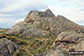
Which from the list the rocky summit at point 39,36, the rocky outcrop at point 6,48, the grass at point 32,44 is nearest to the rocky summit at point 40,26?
the rocky summit at point 39,36

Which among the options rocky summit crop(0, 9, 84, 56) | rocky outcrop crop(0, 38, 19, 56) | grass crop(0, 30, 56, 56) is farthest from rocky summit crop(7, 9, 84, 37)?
rocky outcrop crop(0, 38, 19, 56)

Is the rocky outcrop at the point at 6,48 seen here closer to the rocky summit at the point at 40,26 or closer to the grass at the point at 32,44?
the grass at the point at 32,44

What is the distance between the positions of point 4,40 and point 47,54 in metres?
42.8

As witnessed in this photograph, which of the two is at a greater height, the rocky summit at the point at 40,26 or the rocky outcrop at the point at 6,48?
the rocky summit at the point at 40,26

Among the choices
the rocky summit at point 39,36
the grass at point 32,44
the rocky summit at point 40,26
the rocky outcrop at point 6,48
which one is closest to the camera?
the rocky outcrop at point 6,48

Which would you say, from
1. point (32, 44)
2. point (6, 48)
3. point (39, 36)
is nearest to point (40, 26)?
point (39, 36)

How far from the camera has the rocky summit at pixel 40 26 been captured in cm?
10577

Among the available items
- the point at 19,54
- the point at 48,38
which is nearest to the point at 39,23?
the point at 48,38

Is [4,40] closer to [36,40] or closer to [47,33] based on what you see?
[36,40]

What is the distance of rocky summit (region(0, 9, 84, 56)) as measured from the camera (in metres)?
83.0

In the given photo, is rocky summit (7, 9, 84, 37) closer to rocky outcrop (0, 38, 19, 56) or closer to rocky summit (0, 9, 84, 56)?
rocky summit (0, 9, 84, 56)

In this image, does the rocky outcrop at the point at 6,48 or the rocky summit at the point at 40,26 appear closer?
the rocky outcrop at the point at 6,48

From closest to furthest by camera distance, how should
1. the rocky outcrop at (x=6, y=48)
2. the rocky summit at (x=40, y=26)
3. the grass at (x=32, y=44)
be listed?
the rocky outcrop at (x=6, y=48) → the grass at (x=32, y=44) → the rocky summit at (x=40, y=26)

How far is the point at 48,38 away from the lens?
101438 mm
